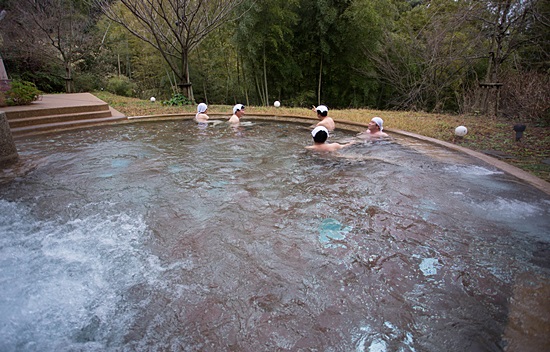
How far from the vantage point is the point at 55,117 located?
23.2 ft

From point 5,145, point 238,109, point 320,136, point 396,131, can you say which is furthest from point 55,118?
point 396,131

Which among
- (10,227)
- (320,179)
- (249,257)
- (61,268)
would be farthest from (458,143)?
(10,227)

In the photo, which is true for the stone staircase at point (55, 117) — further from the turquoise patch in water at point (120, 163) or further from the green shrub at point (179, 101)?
the turquoise patch in water at point (120, 163)

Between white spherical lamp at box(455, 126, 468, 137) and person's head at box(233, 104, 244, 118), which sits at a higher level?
person's head at box(233, 104, 244, 118)

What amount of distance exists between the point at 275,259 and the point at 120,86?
1776 cm

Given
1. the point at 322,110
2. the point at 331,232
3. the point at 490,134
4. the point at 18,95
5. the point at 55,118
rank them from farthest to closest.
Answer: the point at 18,95, the point at 55,118, the point at 322,110, the point at 490,134, the point at 331,232

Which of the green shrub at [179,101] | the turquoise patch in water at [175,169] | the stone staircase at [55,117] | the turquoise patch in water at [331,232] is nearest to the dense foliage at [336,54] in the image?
the green shrub at [179,101]

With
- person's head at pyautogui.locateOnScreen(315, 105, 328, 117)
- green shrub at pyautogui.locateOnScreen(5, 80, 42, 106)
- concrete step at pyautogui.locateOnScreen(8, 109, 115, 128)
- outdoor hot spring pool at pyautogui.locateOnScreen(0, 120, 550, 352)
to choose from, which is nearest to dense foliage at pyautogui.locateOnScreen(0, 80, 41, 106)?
green shrub at pyautogui.locateOnScreen(5, 80, 42, 106)

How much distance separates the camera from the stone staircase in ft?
21.2

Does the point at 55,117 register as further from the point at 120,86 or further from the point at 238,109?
the point at 120,86

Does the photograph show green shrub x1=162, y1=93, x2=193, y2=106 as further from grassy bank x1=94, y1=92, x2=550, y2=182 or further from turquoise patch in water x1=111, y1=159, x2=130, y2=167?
turquoise patch in water x1=111, y1=159, x2=130, y2=167

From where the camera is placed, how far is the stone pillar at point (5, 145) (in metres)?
4.25

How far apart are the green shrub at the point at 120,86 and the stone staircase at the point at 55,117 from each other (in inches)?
386

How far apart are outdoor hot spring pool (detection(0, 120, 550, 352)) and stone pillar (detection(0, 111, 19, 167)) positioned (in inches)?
25.4
